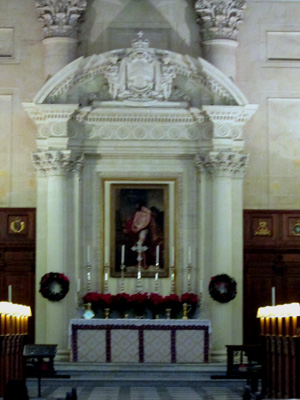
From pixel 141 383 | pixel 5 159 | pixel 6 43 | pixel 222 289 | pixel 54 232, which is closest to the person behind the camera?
pixel 141 383

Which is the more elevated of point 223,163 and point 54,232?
point 223,163

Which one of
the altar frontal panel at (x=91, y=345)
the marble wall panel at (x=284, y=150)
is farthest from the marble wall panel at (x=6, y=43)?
the altar frontal panel at (x=91, y=345)

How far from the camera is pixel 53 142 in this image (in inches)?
865

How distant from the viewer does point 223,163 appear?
21.9 metres

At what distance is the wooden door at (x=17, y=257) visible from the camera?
2241cm

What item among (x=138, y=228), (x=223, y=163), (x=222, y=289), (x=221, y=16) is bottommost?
(x=222, y=289)

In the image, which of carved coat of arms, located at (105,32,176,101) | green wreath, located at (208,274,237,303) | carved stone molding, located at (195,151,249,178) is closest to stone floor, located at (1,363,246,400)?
green wreath, located at (208,274,237,303)

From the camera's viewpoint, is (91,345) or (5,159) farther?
(5,159)

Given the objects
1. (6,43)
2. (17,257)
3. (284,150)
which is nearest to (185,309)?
(17,257)

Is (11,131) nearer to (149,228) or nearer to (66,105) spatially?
(66,105)

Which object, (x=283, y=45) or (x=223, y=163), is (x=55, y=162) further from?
(x=283, y=45)

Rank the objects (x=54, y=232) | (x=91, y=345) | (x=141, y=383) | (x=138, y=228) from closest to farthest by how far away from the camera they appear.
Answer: (x=141, y=383)
(x=91, y=345)
(x=54, y=232)
(x=138, y=228)

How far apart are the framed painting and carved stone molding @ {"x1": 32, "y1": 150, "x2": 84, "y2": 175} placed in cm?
94

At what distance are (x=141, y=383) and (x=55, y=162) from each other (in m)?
4.77
